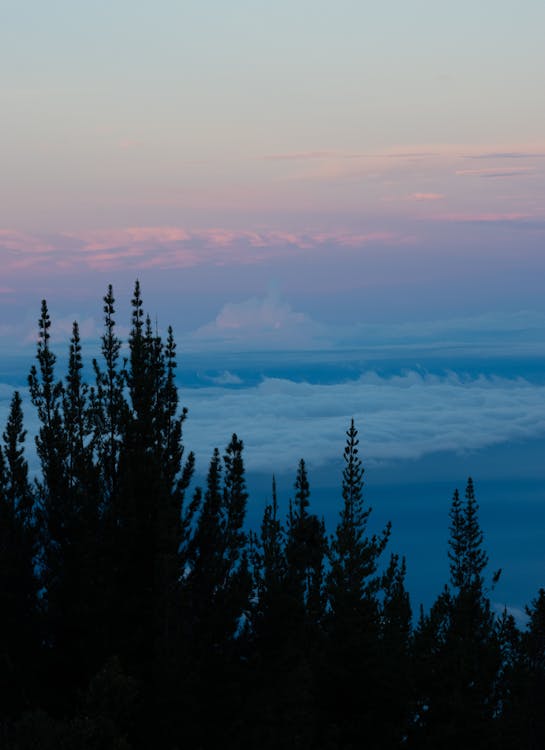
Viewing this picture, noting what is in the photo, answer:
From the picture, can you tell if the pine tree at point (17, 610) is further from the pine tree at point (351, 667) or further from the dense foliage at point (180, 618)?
the pine tree at point (351, 667)

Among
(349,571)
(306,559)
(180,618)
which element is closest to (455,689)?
(349,571)

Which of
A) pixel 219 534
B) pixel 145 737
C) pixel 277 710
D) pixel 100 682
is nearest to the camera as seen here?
pixel 100 682

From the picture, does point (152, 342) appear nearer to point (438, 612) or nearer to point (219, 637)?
point (219, 637)

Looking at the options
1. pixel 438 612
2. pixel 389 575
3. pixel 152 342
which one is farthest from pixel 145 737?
pixel 389 575

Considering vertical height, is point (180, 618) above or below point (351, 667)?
above

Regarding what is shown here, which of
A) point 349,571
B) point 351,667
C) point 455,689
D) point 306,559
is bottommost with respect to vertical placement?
point 455,689

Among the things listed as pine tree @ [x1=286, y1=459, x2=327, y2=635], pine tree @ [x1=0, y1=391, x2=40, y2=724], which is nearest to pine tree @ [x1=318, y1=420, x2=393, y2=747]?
pine tree @ [x1=286, y1=459, x2=327, y2=635]

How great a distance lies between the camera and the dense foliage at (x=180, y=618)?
28969 millimetres

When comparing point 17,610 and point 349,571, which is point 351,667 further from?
point 17,610

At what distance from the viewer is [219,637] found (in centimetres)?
3162

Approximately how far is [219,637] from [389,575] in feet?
51.4

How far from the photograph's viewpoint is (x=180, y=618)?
28.4 metres

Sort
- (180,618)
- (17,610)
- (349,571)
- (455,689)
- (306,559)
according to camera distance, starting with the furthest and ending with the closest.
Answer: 1. (306,559)
2. (349,571)
3. (455,689)
4. (17,610)
5. (180,618)

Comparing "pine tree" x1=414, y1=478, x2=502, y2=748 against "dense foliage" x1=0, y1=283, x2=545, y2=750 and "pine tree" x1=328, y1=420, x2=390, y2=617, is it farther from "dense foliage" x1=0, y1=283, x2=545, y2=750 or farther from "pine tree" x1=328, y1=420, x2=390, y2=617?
"pine tree" x1=328, y1=420, x2=390, y2=617
